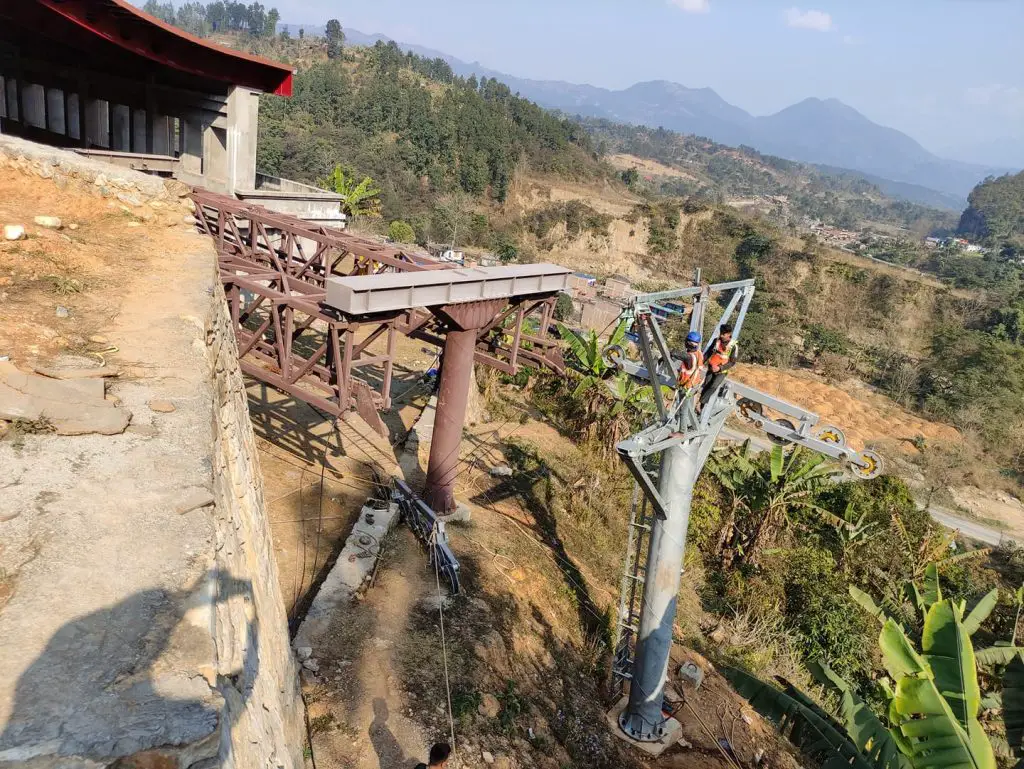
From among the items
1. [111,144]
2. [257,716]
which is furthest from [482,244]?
[257,716]

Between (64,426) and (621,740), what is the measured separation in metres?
8.97

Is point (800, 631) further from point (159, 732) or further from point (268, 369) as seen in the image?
point (159, 732)

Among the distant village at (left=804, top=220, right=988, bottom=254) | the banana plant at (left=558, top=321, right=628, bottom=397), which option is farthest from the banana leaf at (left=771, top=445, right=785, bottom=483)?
the distant village at (left=804, top=220, right=988, bottom=254)

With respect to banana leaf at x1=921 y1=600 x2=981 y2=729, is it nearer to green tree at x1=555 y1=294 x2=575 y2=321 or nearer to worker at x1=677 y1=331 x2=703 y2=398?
worker at x1=677 y1=331 x2=703 y2=398

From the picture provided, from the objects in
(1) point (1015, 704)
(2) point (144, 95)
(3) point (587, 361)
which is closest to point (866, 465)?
(1) point (1015, 704)

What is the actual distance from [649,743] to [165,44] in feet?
71.0

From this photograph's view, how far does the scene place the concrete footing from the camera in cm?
1021

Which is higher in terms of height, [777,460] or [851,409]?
[777,460]

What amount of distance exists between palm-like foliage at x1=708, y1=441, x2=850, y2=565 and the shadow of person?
40.6 feet

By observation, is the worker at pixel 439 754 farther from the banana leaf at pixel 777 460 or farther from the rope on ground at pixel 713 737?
the banana leaf at pixel 777 460

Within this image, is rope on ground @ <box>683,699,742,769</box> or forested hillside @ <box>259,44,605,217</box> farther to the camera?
forested hillside @ <box>259,44,605,217</box>

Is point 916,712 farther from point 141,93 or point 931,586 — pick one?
point 141,93

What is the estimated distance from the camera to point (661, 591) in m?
9.73

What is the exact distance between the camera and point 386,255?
1201cm
